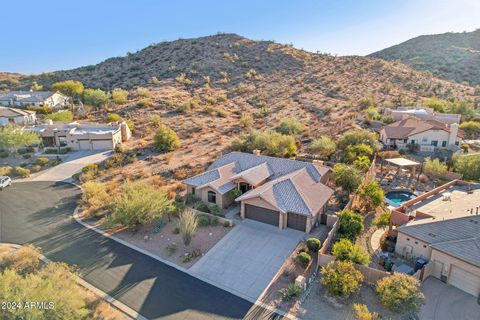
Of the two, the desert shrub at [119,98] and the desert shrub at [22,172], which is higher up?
the desert shrub at [119,98]

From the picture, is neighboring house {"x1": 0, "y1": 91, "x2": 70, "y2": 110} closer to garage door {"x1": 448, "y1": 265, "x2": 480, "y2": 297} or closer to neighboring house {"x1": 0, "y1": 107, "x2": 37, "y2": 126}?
neighboring house {"x1": 0, "y1": 107, "x2": 37, "y2": 126}

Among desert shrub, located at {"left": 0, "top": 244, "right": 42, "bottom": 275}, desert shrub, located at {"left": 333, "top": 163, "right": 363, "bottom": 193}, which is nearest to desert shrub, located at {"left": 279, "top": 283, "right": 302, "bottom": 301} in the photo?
desert shrub, located at {"left": 333, "top": 163, "right": 363, "bottom": 193}

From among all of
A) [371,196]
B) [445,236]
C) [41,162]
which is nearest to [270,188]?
[371,196]

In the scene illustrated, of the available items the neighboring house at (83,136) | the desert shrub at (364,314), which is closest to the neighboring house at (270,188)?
the desert shrub at (364,314)

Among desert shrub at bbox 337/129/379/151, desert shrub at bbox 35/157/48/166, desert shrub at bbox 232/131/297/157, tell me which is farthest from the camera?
desert shrub at bbox 337/129/379/151

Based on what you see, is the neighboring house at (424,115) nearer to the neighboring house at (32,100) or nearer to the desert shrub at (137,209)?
the desert shrub at (137,209)

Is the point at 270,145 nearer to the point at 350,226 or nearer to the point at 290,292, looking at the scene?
the point at 350,226
